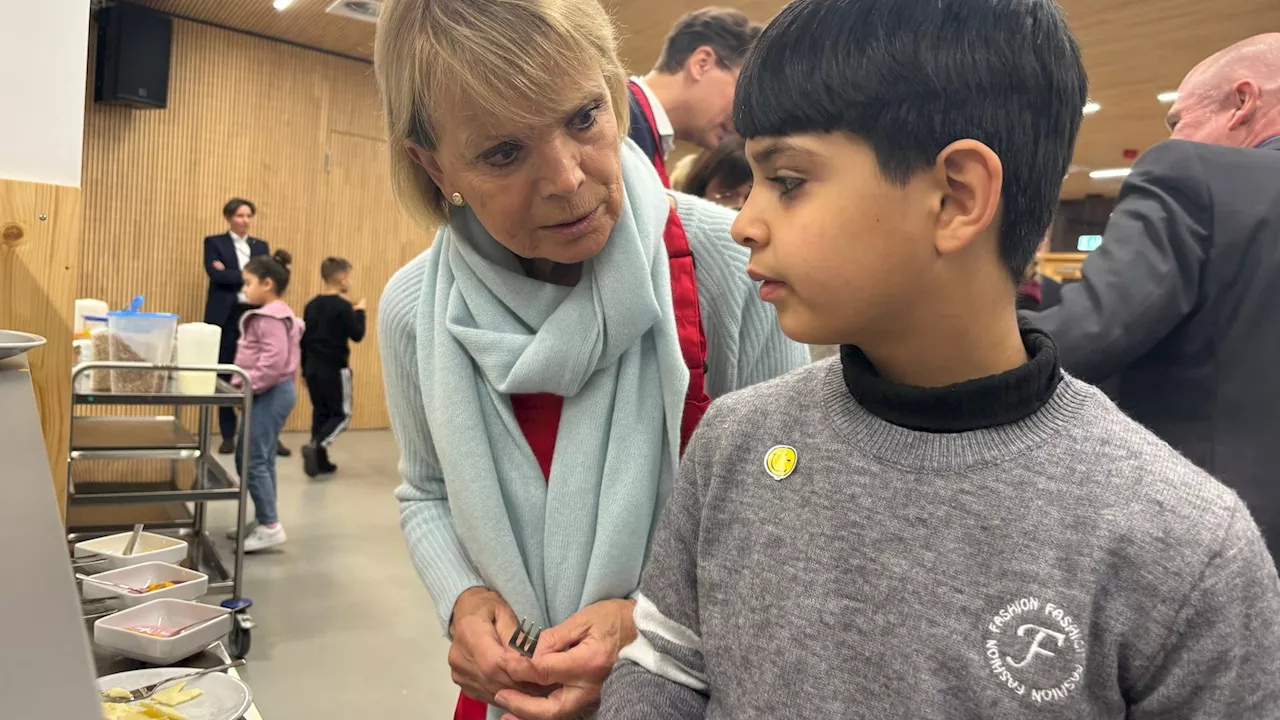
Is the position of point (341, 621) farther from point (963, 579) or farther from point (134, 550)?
point (963, 579)

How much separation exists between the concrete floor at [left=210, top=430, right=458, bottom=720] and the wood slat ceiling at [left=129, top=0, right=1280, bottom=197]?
132 inches

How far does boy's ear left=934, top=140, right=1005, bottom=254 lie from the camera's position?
67 cm

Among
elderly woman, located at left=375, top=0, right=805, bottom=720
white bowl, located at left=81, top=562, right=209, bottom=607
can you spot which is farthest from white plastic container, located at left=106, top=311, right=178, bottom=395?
elderly woman, located at left=375, top=0, right=805, bottom=720

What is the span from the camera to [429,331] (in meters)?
1.12

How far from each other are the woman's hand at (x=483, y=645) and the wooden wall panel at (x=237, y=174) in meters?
6.75

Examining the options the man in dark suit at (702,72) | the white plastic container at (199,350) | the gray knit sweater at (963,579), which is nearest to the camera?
the gray knit sweater at (963,579)

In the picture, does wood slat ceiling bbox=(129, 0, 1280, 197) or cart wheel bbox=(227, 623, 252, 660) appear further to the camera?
wood slat ceiling bbox=(129, 0, 1280, 197)

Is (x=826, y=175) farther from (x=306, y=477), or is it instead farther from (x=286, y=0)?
(x=286, y=0)

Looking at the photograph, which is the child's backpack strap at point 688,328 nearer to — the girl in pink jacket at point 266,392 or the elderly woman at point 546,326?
the elderly woman at point 546,326

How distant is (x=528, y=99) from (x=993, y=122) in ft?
1.62

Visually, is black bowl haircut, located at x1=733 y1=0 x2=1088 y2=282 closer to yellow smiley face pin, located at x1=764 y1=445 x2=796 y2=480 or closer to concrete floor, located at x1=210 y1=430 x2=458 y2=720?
yellow smiley face pin, located at x1=764 y1=445 x2=796 y2=480

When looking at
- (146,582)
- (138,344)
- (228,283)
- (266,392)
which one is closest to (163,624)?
A: (146,582)

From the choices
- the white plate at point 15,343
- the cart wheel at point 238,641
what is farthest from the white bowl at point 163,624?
the cart wheel at point 238,641

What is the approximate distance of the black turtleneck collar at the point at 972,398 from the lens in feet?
2.28
